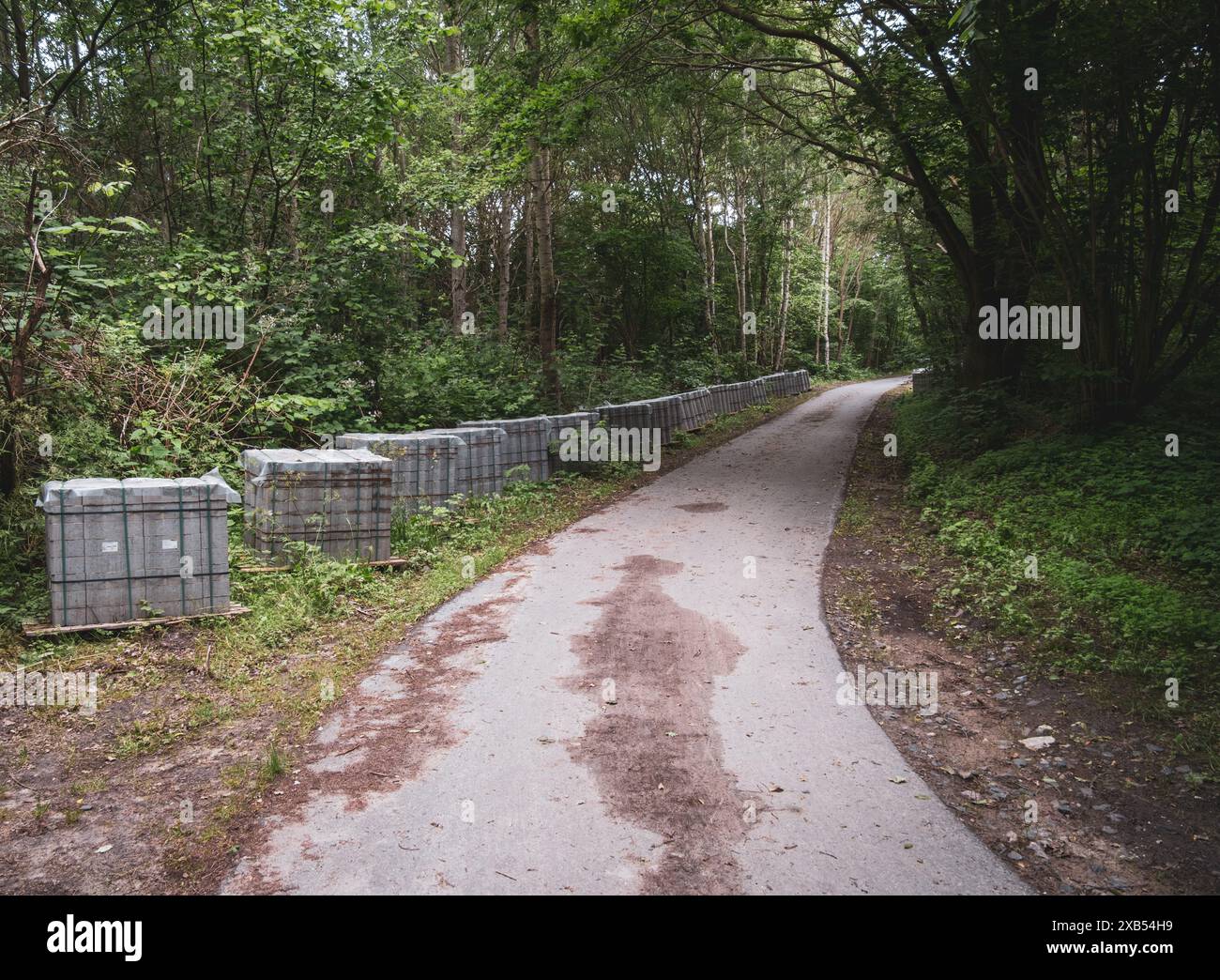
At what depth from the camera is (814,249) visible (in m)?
43.4

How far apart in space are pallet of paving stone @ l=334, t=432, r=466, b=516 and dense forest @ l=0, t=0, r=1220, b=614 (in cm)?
199

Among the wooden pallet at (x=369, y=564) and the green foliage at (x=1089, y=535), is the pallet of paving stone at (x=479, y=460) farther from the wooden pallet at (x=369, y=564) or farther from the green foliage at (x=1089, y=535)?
the green foliage at (x=1089, y=535)

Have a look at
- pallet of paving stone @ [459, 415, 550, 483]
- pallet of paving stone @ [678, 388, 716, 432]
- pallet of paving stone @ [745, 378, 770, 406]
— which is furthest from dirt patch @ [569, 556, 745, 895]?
pallet of paving stone @ [745, 378, 770, 406]

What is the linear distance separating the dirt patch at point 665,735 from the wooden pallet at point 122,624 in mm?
3120

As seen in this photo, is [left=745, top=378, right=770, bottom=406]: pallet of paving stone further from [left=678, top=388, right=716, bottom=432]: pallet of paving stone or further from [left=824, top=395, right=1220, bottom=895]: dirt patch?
[left=824, top=395, right=1220, bottom=895]: dirt patch

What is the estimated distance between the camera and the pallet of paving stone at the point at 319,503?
788 cm

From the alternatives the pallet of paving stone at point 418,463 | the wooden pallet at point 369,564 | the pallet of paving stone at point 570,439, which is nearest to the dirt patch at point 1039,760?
the wooden pallet at point 369,564

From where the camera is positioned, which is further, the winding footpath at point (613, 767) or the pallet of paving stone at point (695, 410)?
the pallet of paving stone at point (695, 410)

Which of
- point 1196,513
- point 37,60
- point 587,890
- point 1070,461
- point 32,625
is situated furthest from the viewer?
point 37,60

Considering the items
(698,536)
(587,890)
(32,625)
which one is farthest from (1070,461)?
(32,625)

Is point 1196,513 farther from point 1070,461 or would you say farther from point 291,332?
point 291,332

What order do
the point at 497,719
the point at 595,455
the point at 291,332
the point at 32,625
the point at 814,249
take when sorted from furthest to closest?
the point at 814,249 → the point at 595,455 → the point at 291,332 → the point at 32,625 → the point at 497,719

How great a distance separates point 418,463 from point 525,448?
2.88m

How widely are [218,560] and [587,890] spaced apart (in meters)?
4.88
